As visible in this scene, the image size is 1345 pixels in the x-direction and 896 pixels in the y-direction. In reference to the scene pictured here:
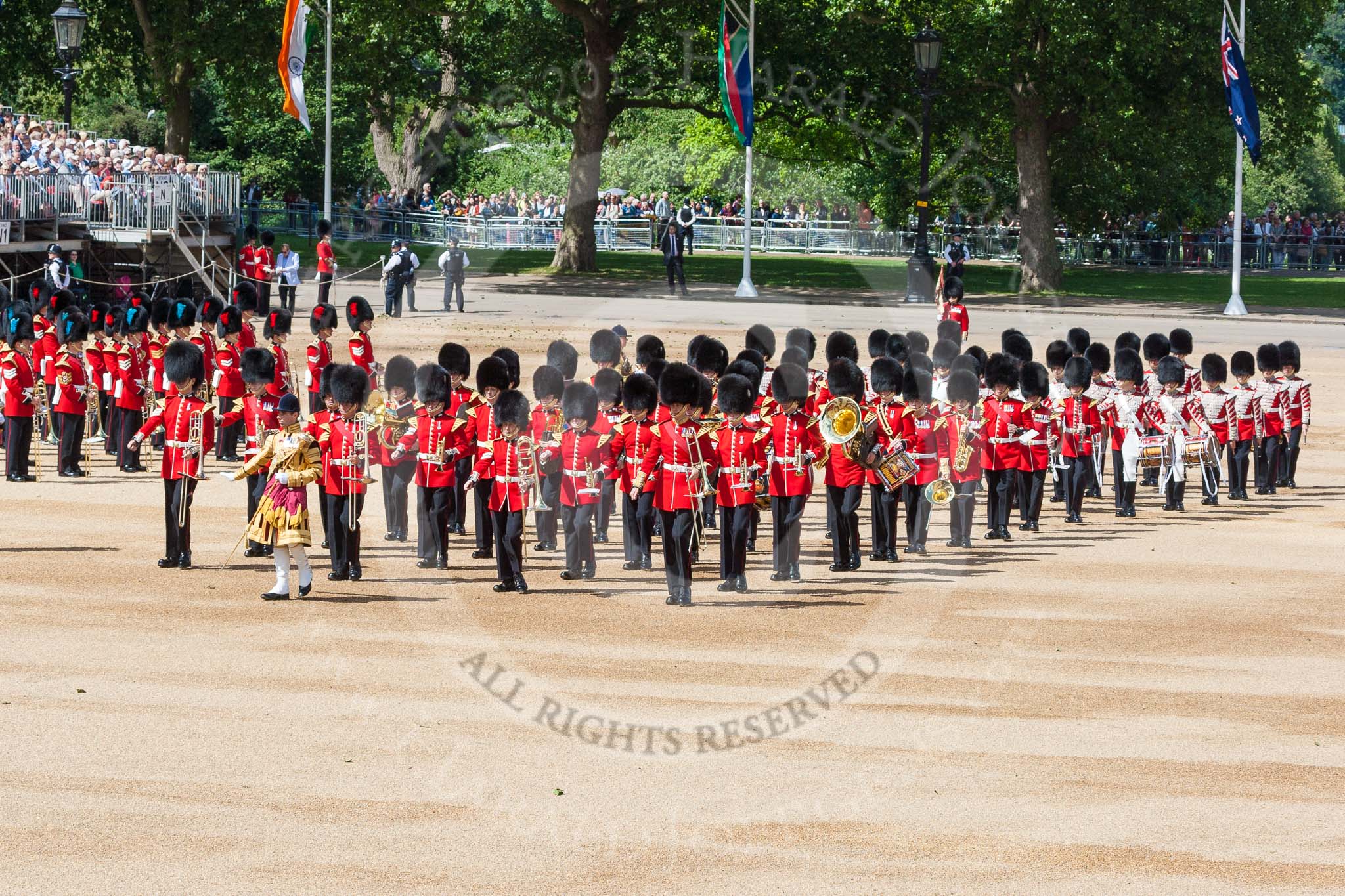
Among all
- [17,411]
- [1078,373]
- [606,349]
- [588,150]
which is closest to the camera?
[606,349]

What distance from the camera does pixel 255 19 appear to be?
127 ft

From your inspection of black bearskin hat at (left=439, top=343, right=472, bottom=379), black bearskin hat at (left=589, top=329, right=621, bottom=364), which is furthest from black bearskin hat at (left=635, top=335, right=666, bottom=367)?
black bearskin hat at (left=439, top=343, right=472, bottom=379)

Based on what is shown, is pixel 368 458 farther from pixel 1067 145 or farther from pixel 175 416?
pixel 1067 145

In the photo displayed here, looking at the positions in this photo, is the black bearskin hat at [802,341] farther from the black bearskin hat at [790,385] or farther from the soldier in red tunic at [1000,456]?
Result: the black bearskin hat at [790,385]

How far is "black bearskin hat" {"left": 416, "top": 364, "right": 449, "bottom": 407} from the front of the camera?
13.7m

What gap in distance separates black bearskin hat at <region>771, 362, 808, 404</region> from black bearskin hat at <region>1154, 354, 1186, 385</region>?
14.7 feet

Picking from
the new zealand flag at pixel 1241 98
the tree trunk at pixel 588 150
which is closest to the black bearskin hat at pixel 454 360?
the new zealand flag at pixel 1241 98

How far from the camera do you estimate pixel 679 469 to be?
41.9 ft

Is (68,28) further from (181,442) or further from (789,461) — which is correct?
(789,461)

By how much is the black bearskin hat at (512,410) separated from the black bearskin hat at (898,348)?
16.7ft

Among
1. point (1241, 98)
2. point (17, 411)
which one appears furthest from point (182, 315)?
point (1241, 98)

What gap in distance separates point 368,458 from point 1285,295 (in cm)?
2783

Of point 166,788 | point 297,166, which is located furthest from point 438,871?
point 297,166

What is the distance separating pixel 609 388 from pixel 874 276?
89.8ft
